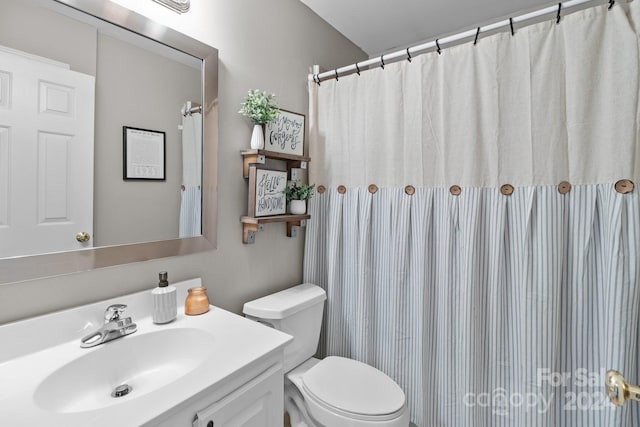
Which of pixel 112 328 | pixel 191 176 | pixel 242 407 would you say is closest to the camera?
pixel 242 407

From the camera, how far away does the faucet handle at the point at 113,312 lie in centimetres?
99

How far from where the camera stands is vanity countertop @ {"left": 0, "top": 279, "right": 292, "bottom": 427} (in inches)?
26.8

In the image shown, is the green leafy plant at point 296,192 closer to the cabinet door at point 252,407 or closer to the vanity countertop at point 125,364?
the vanity countertop at point 125,364

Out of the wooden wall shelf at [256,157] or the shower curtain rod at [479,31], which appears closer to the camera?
the shower curtain rod at [479,31]

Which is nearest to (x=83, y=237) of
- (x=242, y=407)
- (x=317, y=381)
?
(x=242, y=407)

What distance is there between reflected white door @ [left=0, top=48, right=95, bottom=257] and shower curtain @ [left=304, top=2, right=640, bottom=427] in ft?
3.84

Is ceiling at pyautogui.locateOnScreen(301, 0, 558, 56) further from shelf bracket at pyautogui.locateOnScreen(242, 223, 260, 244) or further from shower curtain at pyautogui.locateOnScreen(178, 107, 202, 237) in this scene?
shelf bracket at pyautogui.locateOnScreen(242, 223, 260, 244)

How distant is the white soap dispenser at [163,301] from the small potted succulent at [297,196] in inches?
29.6

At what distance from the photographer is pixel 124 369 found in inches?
38.1

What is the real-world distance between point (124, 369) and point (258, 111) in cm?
113

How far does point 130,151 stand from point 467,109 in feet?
4.62

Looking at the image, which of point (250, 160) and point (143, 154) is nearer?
point (143, 154)

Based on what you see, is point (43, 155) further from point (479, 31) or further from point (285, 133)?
point (479, 31)

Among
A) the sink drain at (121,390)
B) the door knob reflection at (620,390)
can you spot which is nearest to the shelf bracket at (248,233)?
the sink drain at (121,390)
